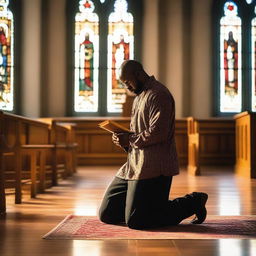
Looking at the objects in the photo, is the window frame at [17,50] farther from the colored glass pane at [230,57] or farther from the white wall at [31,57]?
the colored glass pane at [230,57]

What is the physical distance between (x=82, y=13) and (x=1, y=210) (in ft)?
29.1

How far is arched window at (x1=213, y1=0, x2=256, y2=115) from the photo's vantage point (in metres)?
12.5

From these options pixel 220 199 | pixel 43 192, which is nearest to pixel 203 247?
pixel 220 199

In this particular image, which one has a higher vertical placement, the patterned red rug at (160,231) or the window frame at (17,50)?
the window frame at (17,50)

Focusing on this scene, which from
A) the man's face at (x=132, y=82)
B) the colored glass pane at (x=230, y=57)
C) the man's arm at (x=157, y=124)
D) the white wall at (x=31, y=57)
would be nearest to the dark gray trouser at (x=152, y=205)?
the man's arm at (x=157, y=124)

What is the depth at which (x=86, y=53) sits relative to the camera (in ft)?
41.3

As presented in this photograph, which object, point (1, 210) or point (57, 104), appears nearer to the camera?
point (1, 210)

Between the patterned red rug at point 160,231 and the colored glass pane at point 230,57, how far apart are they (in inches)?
353

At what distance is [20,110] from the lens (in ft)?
39.4

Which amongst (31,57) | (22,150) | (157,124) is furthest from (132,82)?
(31,57)

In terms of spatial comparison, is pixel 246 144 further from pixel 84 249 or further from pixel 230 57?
pixel 84 249

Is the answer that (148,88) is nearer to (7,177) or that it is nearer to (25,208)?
(25,208)

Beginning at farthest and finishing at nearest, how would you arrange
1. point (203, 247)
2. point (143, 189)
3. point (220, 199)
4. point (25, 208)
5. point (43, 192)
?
point (43, 192) < point (220, 199) < point (25, 208) < point (143, 189) < point (203, 247)

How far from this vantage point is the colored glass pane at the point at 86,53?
41.1ft
